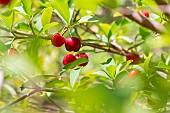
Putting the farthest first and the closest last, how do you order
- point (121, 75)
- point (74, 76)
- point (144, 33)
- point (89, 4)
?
1. point (144, 33)
2. point (74, 76)
3. point (121, 75)
4. point (89, 4)

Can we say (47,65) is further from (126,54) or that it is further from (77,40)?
(77,40)

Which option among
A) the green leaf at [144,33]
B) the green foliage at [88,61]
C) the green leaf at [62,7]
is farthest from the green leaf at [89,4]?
the green leaf at [144,33]

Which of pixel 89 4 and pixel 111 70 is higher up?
pixel 89 4

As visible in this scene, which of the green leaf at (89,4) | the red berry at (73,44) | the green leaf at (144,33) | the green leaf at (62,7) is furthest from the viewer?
the green leaf at (144,33)

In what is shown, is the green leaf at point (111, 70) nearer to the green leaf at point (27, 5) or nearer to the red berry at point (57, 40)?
the red berry at point (57, 40)

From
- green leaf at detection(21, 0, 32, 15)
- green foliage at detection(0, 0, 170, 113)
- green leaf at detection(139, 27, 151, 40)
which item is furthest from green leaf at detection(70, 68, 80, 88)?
green leaf at detection(139, 27, 151, 40)

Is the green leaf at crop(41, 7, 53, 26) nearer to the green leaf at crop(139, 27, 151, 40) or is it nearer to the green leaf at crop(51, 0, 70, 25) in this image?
the green leaf at crop(51, 0, 70, 25)

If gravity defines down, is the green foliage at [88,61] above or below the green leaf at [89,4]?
below

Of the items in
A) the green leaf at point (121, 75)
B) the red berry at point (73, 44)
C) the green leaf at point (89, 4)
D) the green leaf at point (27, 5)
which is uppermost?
the green leaf at point (89, 4)

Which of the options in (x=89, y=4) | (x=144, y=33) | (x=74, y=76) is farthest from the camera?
(x=144, y=33)

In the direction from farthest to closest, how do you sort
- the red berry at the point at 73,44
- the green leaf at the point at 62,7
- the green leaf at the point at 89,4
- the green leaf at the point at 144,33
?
the green leaf at the point at 144,33 → the red berry at the point at 73,44 → the green leaf at the point at 62,7 → the green leaf at the point at 89,4

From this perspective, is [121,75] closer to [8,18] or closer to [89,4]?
[8,18]

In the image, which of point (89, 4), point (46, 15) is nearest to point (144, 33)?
point (46, 15)

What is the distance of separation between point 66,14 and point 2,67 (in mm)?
228
